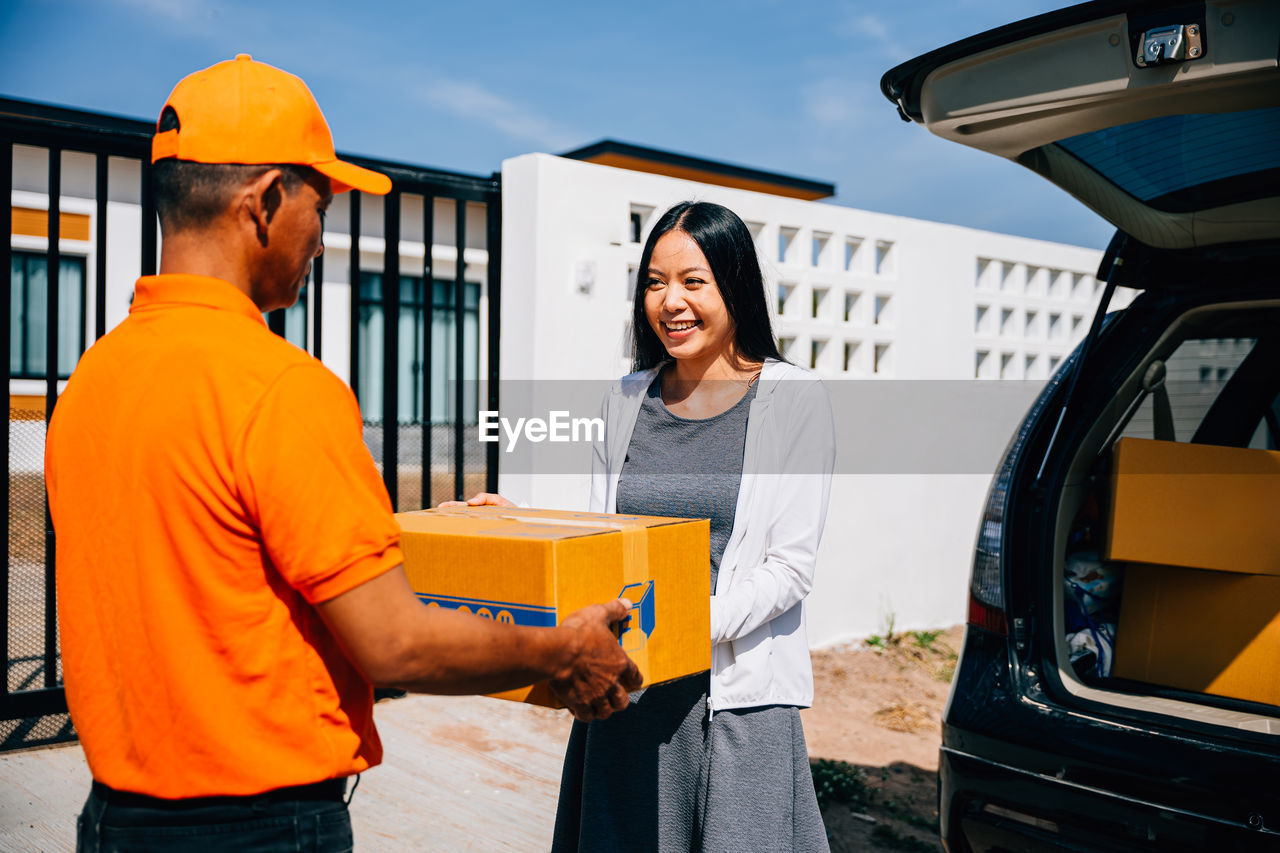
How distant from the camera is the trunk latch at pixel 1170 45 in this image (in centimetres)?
181

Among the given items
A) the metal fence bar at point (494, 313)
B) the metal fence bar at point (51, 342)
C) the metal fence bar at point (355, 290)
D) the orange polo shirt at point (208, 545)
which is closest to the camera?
the orange polo shirt at point (208, 545)

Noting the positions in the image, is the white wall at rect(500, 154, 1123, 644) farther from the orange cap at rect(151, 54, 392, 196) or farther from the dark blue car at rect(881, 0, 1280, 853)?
the orange cap at rect(151, 54, 392, 196)

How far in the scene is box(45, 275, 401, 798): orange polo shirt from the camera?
1196mm

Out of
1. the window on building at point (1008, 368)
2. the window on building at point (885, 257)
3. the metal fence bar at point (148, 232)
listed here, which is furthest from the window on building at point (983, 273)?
the metal fence bar at point (148, 232)

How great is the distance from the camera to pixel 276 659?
1.25 m

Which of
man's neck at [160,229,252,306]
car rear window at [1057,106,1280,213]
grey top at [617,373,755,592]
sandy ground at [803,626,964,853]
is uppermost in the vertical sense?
car rear window at [1057,106,1280,213]

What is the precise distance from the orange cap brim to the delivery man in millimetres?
11

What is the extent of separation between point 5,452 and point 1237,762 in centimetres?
405

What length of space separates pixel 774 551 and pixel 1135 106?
1.13 m

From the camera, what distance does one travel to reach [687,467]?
7.52ft

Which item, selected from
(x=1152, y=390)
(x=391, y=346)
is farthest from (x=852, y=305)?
(x=1152, y=390)

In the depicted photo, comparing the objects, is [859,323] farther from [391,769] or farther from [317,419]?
[317,419]

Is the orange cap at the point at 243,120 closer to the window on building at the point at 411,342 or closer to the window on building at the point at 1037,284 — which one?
the window on building at the point at 1037,284

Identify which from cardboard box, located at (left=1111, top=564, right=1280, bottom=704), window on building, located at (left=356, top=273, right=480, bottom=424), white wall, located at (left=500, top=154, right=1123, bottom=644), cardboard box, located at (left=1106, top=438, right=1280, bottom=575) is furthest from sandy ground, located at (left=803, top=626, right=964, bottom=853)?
window on building, located at (left=356, top=273, right=480, bottom=424)
